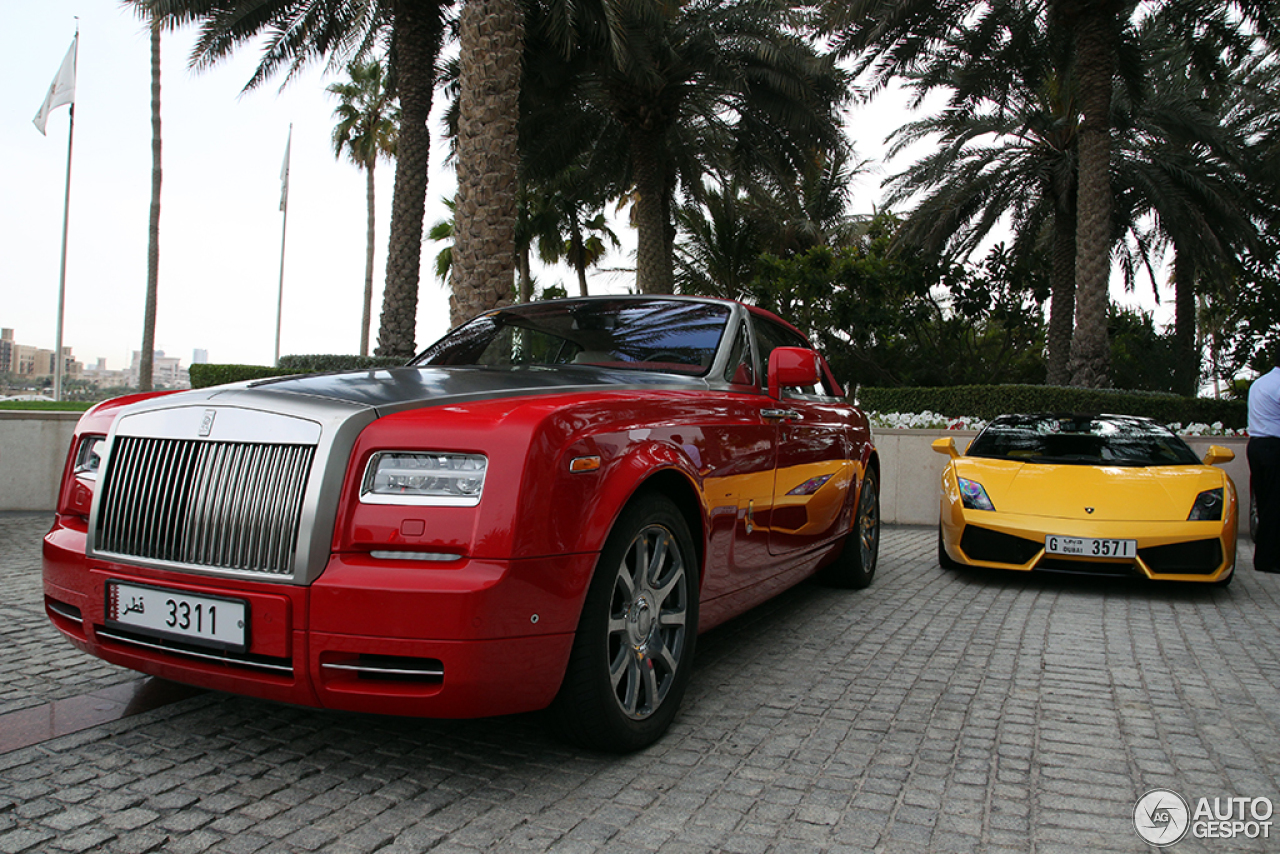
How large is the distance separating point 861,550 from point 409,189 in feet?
35.1

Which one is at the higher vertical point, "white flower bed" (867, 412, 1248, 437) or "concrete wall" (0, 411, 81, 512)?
"white flower bed" (867, 412, 1248, 437)

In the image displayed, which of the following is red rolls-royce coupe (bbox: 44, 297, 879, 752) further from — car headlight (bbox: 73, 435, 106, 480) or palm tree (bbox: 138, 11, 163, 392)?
palm tree (bbox: 138, 11, 163, 392)

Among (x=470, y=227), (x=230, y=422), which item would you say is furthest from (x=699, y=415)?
(x=470, y=227)

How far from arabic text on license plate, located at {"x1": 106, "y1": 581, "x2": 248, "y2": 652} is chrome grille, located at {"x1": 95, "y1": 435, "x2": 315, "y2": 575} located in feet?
0.31

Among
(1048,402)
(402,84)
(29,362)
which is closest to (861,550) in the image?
(1048,402)

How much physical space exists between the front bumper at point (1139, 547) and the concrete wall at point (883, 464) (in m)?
4.43

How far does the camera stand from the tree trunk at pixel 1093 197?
43.5 feet

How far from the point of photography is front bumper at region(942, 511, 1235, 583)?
5727mm

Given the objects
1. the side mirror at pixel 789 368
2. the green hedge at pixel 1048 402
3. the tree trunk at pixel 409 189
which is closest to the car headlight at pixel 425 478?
the side mirror at pixel 789 368

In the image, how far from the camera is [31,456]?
28.4 feet

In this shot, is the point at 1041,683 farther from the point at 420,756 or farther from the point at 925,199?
the point at 925,199

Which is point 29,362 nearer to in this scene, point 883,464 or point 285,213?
point 285,213

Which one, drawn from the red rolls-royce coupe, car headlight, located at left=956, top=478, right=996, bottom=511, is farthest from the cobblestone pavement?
car headlight, located at left=956, top=478, right=996, bottom=511

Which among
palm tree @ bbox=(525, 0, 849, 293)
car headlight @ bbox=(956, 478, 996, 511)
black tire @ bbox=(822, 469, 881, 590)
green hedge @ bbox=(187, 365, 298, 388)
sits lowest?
black tire @ bbox=(822, 469, 881, 590)
